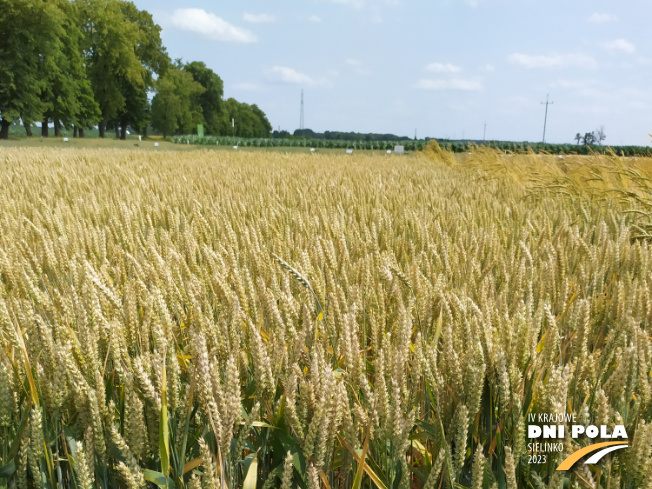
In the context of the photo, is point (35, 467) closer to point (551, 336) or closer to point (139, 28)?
point (551, 336)

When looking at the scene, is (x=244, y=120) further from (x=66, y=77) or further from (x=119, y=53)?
(x=66, y=77)

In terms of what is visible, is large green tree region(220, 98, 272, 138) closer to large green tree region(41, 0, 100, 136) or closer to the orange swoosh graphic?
large green tree region(41, 0, 100, 136)

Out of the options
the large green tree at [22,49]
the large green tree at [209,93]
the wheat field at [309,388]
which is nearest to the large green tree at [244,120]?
the large green tree at [209,93]

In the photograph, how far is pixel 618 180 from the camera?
4070 millimetres

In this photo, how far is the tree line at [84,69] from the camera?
25938mm

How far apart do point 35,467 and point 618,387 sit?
0.88 meters

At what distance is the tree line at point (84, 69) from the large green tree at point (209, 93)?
9.25 meters

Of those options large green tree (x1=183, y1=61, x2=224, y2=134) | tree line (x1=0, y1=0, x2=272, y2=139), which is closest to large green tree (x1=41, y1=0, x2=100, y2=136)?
tree line (x1=0, y1=0, x2=272, y2=139)

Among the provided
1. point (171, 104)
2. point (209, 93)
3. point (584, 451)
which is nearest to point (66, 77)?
point (171, 104)

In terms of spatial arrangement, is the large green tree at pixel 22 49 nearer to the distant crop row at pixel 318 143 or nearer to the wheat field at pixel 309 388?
the distant crop row at pixel 318 143

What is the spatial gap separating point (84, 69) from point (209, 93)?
3101 centimetres

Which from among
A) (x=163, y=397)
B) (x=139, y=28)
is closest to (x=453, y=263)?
(x=163, y=397)

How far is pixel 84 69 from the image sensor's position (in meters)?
33.1

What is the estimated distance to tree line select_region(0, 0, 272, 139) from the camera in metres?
25.9
